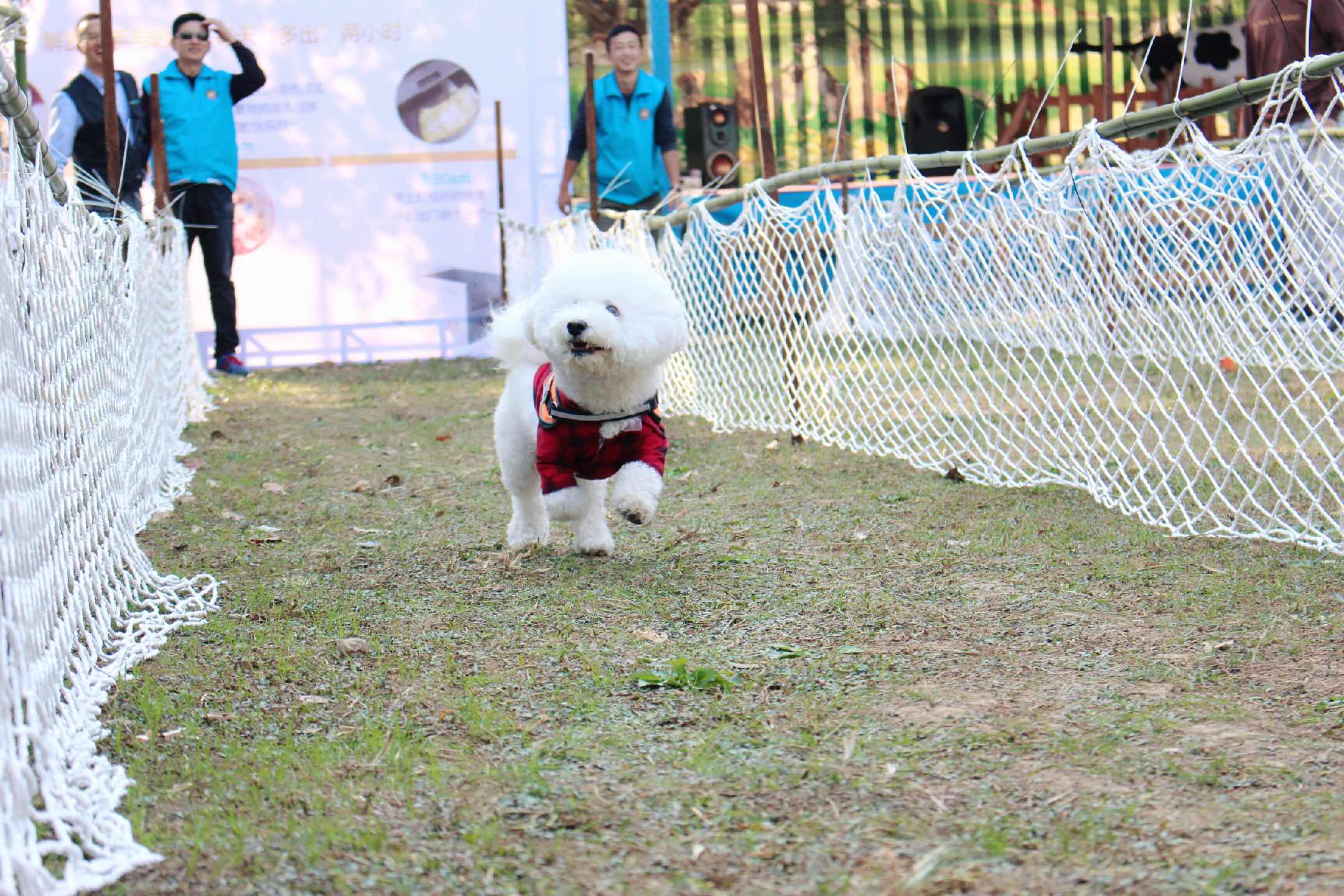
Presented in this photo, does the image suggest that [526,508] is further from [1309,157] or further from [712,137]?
[712,137]

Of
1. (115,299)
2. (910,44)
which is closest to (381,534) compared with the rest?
(115,299)

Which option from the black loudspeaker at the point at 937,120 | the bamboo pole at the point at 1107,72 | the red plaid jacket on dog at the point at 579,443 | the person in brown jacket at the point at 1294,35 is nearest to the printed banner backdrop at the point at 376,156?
the black loudspeaker at the point at 937,120

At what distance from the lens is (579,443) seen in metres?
3.28

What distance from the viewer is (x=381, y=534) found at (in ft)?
12.6

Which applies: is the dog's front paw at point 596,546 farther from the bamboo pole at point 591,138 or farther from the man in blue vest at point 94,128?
the man in blue vest at point 94,128

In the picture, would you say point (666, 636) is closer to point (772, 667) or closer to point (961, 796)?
point (772, 667)

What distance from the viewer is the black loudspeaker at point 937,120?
12141 millimetres

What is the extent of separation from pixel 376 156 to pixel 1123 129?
7432 millimetres

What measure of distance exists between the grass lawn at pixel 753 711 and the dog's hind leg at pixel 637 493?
0.47ft

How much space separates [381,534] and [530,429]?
2.03 feet

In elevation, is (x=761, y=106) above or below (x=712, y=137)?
below

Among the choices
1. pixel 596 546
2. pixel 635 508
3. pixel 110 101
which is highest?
pixel 110 101

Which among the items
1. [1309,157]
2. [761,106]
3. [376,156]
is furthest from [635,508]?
[376,156]

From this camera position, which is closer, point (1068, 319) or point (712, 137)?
point (1068, 319)
